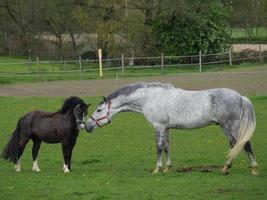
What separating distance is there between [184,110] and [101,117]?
5.74 feet

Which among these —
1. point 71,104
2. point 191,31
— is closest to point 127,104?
point 71,104

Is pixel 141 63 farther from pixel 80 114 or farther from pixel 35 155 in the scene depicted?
pixel 80 114

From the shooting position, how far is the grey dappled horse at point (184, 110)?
42.4ft

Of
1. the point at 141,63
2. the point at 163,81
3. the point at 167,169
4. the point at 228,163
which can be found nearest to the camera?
the point at 228,163

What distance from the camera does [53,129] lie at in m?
13.8

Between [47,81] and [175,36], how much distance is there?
44.1 feet

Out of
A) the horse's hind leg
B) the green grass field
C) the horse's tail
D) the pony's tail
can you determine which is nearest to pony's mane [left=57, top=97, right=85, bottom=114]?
the pony's tail

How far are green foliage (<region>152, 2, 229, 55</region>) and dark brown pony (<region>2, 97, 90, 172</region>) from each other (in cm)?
3625

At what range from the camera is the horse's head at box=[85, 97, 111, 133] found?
13898 mm

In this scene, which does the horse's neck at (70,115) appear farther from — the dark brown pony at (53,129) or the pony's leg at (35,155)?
the pony's leg at (35,155)

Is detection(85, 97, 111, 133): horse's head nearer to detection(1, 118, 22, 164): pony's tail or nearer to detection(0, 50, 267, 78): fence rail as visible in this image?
detection(1, 118, 22, 164): pony's tail

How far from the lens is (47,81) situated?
39.9 metres

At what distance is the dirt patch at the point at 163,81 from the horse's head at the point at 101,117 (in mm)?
18056

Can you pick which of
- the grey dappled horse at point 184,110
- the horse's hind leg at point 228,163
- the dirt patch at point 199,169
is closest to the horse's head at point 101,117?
the grey dappled horse at point 184,110
